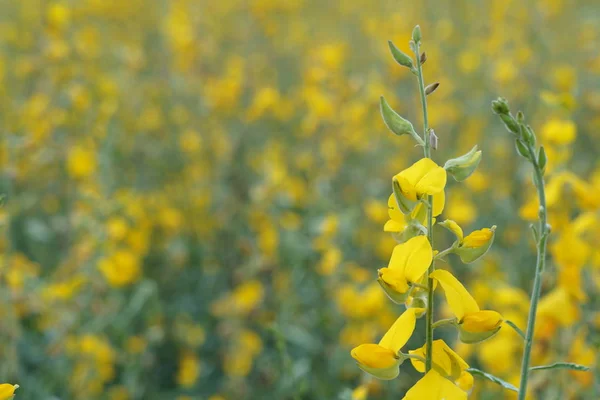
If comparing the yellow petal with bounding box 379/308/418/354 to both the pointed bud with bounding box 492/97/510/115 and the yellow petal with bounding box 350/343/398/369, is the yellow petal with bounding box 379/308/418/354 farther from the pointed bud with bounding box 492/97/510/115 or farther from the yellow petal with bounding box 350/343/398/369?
the pointed bud with bounding box 492/97/510/115

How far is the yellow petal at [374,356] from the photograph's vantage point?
0.85 m

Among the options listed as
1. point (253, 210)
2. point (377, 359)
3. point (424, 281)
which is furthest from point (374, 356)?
point (253, 210)

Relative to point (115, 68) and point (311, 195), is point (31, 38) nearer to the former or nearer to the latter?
point (115, 68)

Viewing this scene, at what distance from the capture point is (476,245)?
0.87 meters

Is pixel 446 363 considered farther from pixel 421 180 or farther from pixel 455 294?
pixel 421 180

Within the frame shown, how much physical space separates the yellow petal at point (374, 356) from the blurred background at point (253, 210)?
29cm

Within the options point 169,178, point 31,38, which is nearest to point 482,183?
point 169,178

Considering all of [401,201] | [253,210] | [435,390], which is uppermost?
[401,201]

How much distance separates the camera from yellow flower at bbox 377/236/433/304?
814 millimetres

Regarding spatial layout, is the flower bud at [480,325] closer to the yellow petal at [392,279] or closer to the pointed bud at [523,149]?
the yellow petal at [392,279]

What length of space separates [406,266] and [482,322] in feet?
0.40

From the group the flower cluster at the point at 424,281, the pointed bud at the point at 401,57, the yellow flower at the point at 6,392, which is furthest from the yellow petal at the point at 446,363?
the yellow flower at the point at 6,392

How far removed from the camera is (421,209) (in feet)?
2.89

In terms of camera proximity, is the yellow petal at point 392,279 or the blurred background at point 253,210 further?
the blurred background at point 253,210
